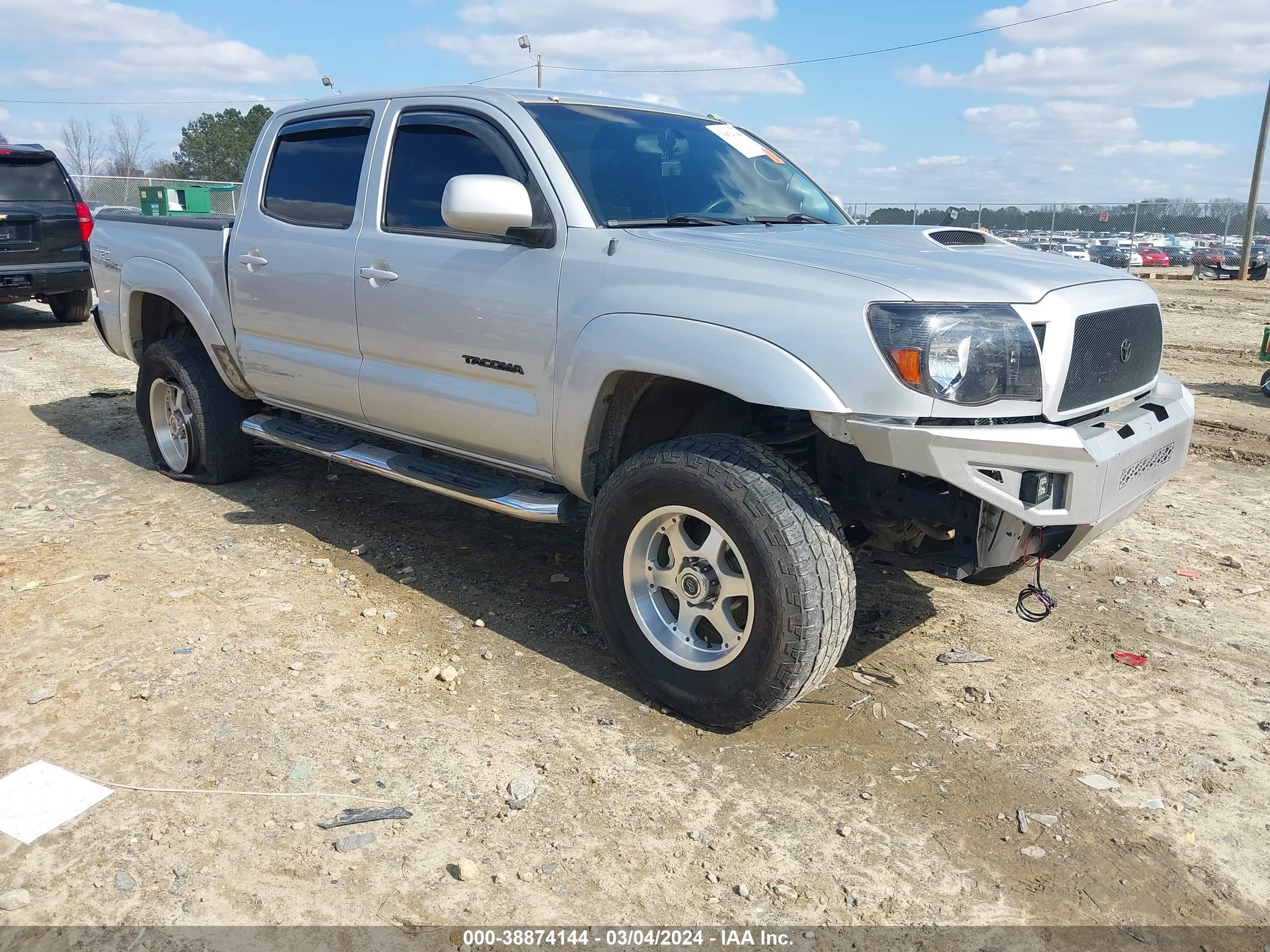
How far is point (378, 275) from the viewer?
416 cm

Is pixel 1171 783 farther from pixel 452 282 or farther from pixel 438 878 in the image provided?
pixel 452 282

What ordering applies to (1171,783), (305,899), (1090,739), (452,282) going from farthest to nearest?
(452,282), (1090,739), (1171,783), (305,899)

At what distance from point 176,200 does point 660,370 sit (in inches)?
508

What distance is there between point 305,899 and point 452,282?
2293 mm

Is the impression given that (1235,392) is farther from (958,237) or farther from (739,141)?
(958,237)

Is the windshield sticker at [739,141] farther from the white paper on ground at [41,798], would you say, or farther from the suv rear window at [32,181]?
the suv rear window at [32,181]

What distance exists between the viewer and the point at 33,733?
3.21 m

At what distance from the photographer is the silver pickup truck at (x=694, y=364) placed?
9.28 feet

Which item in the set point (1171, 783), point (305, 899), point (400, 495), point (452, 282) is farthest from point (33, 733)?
point (1171, 783)

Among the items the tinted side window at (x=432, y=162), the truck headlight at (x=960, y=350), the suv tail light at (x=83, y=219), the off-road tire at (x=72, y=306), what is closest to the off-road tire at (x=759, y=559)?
the truck headlight at (x=960, y=350)

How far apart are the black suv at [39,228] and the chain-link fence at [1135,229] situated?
80.1 ft

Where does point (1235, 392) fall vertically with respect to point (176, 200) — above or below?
below

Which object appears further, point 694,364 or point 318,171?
point 318,171

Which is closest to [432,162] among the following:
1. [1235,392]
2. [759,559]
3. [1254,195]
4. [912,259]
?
[912,259]
